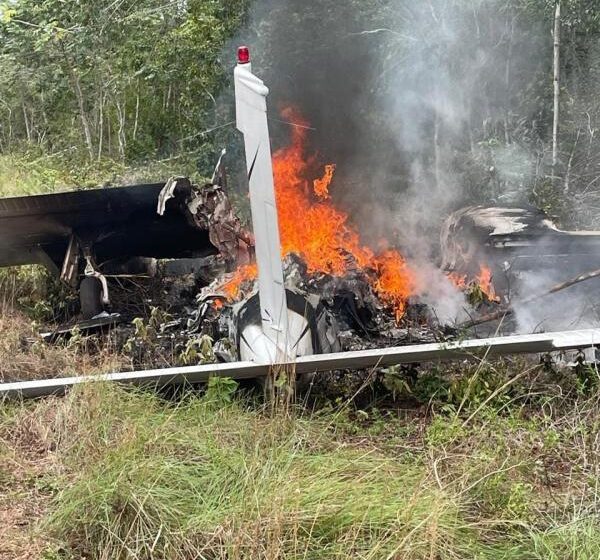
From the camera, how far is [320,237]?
8547 mm

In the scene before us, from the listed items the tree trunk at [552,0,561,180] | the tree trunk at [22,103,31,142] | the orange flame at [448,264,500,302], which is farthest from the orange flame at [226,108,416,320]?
the tree trunk at [22,103,31,142]

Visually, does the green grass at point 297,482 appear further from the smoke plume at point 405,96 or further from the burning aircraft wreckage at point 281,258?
the smoke plume at point 405,96

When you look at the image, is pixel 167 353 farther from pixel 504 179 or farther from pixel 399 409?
pixel 504 179

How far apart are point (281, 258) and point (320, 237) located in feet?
8.87

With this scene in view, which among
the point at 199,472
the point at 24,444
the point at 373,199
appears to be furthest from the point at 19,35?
the point at 199,472

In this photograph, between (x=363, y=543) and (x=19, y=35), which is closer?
(x=363, y=543)

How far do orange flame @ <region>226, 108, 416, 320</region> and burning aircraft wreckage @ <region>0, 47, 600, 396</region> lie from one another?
0.02 m

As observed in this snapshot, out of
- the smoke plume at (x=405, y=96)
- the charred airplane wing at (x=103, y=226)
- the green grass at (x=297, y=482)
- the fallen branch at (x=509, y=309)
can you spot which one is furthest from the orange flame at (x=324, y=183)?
the green grass at (x=297, y=482)

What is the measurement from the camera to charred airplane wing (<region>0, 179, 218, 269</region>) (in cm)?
740

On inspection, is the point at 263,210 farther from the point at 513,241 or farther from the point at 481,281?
the point at 513,241

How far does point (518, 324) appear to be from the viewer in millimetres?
6848

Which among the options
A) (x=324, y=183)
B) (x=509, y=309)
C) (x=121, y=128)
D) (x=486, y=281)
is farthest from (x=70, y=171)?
(x=509, y=309)

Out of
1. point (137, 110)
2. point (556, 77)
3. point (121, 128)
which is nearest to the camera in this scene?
point (556, 77)

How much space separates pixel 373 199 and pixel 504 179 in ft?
11.4
